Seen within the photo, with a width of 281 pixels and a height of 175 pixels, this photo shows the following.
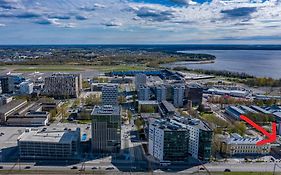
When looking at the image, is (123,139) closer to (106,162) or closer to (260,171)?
(106,162)

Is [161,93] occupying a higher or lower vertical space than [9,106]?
higher

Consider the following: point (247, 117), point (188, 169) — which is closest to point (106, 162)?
point (188, 169)

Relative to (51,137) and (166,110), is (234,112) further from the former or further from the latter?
(51,137)

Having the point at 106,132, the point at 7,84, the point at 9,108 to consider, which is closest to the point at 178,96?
the point at 106,132

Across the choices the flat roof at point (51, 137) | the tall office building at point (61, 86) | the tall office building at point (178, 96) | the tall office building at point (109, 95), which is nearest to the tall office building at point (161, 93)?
the tall office building at point (178, 96)

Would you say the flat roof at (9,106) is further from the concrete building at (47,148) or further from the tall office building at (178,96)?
the tall office building at (178,96)

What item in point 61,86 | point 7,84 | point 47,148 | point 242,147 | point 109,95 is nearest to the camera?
point 47,148

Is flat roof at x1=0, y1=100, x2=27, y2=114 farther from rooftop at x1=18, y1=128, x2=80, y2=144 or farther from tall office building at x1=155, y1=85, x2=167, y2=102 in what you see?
tall office building at x1=155, y1=85, x2=167, y2=102
